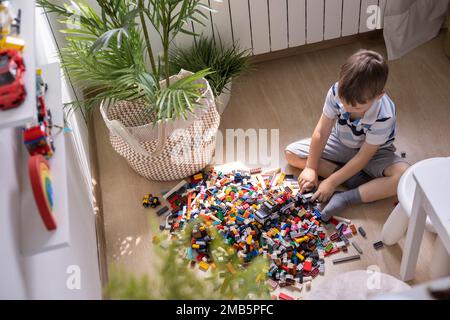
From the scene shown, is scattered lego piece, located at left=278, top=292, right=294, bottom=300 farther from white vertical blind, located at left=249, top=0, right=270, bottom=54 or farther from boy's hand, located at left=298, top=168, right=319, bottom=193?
white vertical blind, located at left=249, top=0, right=270, bottom=54

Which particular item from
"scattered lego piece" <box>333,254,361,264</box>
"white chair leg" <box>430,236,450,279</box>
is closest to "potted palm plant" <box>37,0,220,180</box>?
"scattered lego piece" <box>333,254,361,264</box>

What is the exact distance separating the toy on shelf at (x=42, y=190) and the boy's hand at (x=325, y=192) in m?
1.19

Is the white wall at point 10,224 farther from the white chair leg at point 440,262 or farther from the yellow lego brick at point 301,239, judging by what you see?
the white chair leg at point 440,262

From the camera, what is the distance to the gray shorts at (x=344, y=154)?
205 centimetres

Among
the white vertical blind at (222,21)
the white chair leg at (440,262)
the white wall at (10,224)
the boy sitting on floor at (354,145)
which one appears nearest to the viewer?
the white wall at (10,224)

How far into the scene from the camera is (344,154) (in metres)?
2.14

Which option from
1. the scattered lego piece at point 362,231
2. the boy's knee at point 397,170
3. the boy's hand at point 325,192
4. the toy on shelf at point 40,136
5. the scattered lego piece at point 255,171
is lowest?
the scattered lego piece at point 362,231

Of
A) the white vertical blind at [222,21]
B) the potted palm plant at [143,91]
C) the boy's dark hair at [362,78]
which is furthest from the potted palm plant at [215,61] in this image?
the boy's dark hair at [362,78]

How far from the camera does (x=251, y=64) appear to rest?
8.67 ft

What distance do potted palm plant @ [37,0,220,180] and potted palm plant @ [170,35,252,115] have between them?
0.15 m

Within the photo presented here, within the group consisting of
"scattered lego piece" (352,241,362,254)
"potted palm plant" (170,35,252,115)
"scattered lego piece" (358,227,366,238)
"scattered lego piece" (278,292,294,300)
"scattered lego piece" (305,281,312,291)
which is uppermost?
"potted palm plant" (170,35,252,115)

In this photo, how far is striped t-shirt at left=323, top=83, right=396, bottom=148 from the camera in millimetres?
1897
